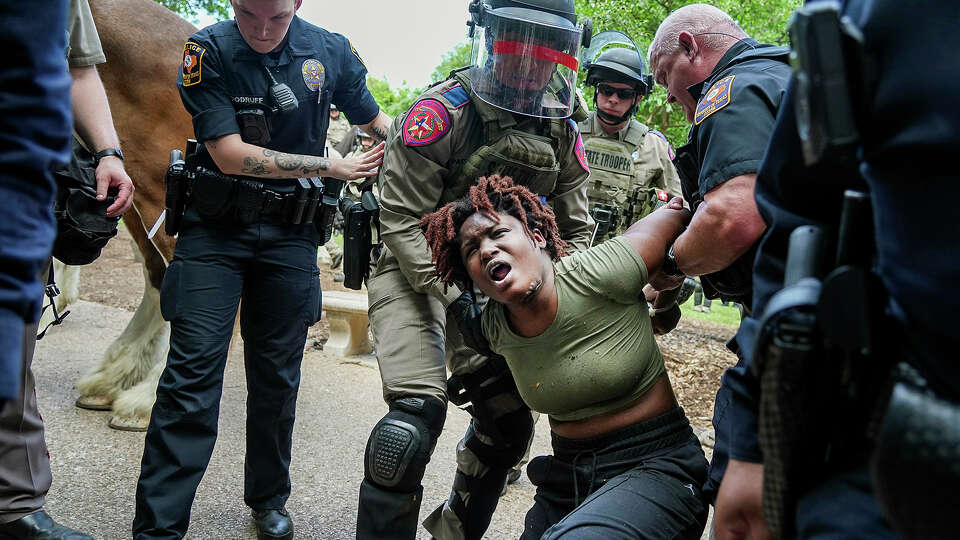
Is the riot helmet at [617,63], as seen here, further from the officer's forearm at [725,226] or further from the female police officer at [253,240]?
the officer's forearm at [725,226]

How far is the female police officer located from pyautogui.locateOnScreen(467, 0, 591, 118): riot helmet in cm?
57

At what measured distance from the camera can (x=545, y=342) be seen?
241 cm

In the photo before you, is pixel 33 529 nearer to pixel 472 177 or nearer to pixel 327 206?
pixel 327 206

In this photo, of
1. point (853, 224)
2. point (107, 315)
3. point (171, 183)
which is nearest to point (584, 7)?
point (107, 315)

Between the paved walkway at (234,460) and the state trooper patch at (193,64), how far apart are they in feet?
5.59

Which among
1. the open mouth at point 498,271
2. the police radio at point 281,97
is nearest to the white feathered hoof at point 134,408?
the police radio at point 281,97

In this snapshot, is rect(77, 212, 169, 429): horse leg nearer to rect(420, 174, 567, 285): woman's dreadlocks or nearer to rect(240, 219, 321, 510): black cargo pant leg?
rect(240, 219, 321, 510): black cargo pant leg

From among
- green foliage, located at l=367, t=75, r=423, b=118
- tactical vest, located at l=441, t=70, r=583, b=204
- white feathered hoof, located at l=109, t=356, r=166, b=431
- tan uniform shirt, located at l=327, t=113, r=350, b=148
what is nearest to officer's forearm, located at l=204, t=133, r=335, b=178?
tactical vest, located at l=441, t=70, r=583, b=204

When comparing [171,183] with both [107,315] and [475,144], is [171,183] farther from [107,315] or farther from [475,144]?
[107,315]

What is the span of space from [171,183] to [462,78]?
1.19 metres

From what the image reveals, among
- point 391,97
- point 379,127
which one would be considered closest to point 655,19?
point 379,127

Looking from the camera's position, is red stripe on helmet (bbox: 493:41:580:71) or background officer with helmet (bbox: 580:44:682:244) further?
background officer with helmet (bbox: 580:44:682:244)

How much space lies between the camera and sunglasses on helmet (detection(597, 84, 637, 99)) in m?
5.39

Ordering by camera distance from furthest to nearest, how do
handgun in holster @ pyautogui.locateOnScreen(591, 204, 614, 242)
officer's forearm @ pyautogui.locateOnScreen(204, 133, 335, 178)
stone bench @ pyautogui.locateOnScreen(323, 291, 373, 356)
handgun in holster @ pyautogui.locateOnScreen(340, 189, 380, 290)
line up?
stone bench @ pyautogui.locateOnScreen(323, 291, 373, 356) < handgun in holster @ pyautogui.locateOnScreen(591, 204, 614, 242) < handgun in holster @ pyautogui.locateOnScreen(340, 189, 380, 290) < officer's forearm @ pyautogui.locateOnScreen(204, 133, 335, 178)
